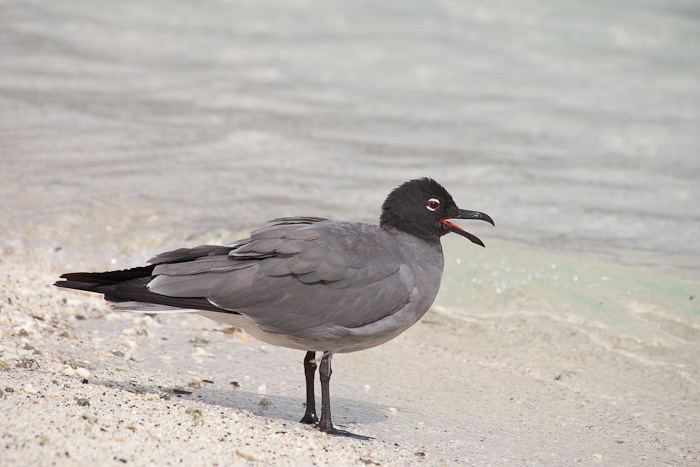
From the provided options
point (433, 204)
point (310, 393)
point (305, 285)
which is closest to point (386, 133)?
point (433, 204)

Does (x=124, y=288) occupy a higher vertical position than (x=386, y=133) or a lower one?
lower

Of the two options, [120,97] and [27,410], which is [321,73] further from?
[27,410]

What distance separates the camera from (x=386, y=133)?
1337 cm

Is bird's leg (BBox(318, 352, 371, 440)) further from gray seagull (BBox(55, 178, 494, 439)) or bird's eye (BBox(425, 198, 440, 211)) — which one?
bird's eye (BBox(425, 198, 440, 211))

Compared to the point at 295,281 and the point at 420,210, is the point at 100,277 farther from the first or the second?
the point at 420,210

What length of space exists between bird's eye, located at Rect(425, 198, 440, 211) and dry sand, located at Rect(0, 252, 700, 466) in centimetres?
131

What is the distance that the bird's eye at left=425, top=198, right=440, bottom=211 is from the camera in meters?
6.58

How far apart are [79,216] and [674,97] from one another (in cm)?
966

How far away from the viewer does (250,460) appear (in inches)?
203

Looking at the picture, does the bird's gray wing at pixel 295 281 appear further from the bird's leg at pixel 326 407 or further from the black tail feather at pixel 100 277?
the bird's leg at pixel 326 407

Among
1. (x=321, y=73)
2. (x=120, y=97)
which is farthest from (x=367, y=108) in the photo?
(x=120, y=97)

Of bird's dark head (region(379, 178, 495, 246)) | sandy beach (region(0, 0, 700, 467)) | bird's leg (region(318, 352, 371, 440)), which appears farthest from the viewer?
bird's dark head (region(379, 178, 495, 246))

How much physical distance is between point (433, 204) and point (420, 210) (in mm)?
95

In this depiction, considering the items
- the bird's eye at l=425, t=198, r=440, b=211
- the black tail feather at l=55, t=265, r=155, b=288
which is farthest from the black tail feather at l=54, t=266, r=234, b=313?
the bird's eye at l=425, t=198, r=440, b=211
